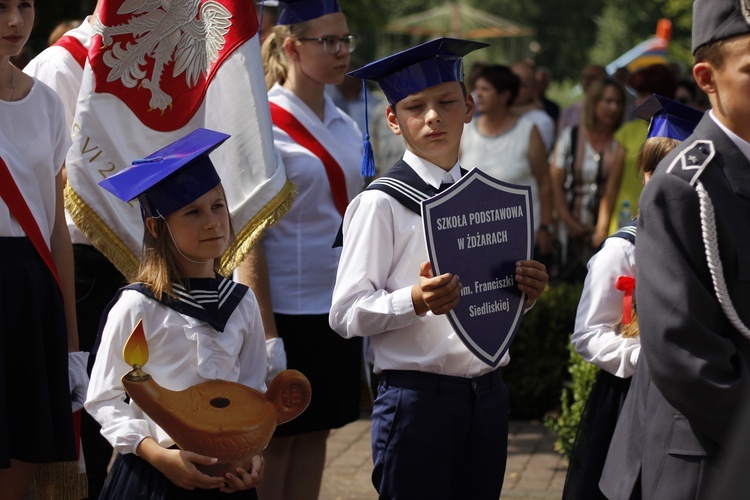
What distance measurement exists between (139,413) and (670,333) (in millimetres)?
1677

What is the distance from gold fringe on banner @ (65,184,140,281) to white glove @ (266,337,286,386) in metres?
0.58

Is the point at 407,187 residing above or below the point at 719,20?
below

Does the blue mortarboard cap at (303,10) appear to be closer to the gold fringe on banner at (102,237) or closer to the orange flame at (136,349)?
the gold fringe on banner at (102,237)

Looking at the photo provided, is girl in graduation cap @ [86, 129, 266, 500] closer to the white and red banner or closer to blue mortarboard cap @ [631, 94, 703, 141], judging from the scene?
the white and red banner

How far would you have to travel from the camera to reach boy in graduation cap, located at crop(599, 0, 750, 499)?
2.60m

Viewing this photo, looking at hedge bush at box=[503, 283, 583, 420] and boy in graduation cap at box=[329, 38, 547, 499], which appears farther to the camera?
hedge bush at box=[503, 283, 583, 420]

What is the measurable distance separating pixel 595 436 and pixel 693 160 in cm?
161

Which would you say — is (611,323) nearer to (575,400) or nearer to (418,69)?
(418,69)

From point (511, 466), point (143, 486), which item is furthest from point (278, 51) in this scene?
point (511, 466)

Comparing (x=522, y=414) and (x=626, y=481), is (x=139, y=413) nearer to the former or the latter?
(x=626, y=481)

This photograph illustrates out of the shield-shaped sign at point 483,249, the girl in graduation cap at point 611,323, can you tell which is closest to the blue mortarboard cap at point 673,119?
the girl in graduation cap at point 611,323

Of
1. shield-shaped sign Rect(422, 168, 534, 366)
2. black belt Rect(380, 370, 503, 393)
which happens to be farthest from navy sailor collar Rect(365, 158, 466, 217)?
black belt Rect(380, 370, 503, 393)

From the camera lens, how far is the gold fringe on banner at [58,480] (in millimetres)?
3834

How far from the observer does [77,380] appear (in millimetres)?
3938
